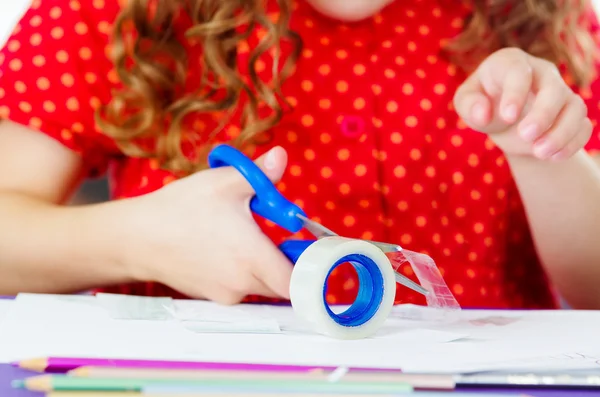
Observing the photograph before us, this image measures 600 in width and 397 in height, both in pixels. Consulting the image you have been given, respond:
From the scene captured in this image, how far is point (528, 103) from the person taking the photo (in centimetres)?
55

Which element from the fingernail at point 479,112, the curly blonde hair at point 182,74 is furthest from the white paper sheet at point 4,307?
the fingernail at point 479,112

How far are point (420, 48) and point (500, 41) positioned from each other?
0.32 ft

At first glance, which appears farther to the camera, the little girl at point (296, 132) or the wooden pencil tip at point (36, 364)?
the little girl at point (296, 132)

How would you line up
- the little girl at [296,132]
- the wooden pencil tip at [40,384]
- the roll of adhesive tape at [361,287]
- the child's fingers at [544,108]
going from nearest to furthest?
the wooden pencil tip at [40,384], the roll of adhesive tape at [361,287], the child's fingers at [544,108], the little girl at [296,132]

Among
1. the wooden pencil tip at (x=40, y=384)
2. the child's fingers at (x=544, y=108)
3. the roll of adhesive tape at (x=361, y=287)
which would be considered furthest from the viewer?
the child's fingers at (x=544, y=108)

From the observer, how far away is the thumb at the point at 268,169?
47 centimetres

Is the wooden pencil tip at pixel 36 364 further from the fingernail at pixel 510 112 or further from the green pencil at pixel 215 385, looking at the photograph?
the fingernail at pixel 510 112

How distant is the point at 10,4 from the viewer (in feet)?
3.30

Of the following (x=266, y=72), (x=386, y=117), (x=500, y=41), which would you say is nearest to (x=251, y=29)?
(x=266, y=72)

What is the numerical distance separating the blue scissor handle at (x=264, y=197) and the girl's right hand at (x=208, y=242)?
0.03 ft

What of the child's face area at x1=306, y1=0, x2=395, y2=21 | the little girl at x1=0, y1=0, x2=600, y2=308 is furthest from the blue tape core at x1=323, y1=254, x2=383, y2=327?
the child's face area at x1=306, y1=0, x2=395, y2=21

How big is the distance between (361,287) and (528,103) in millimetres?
236

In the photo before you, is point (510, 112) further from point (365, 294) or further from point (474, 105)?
point (365, 294)

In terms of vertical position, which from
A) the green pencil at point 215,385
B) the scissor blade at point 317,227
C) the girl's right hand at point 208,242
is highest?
the scissor blade at point 317,227
